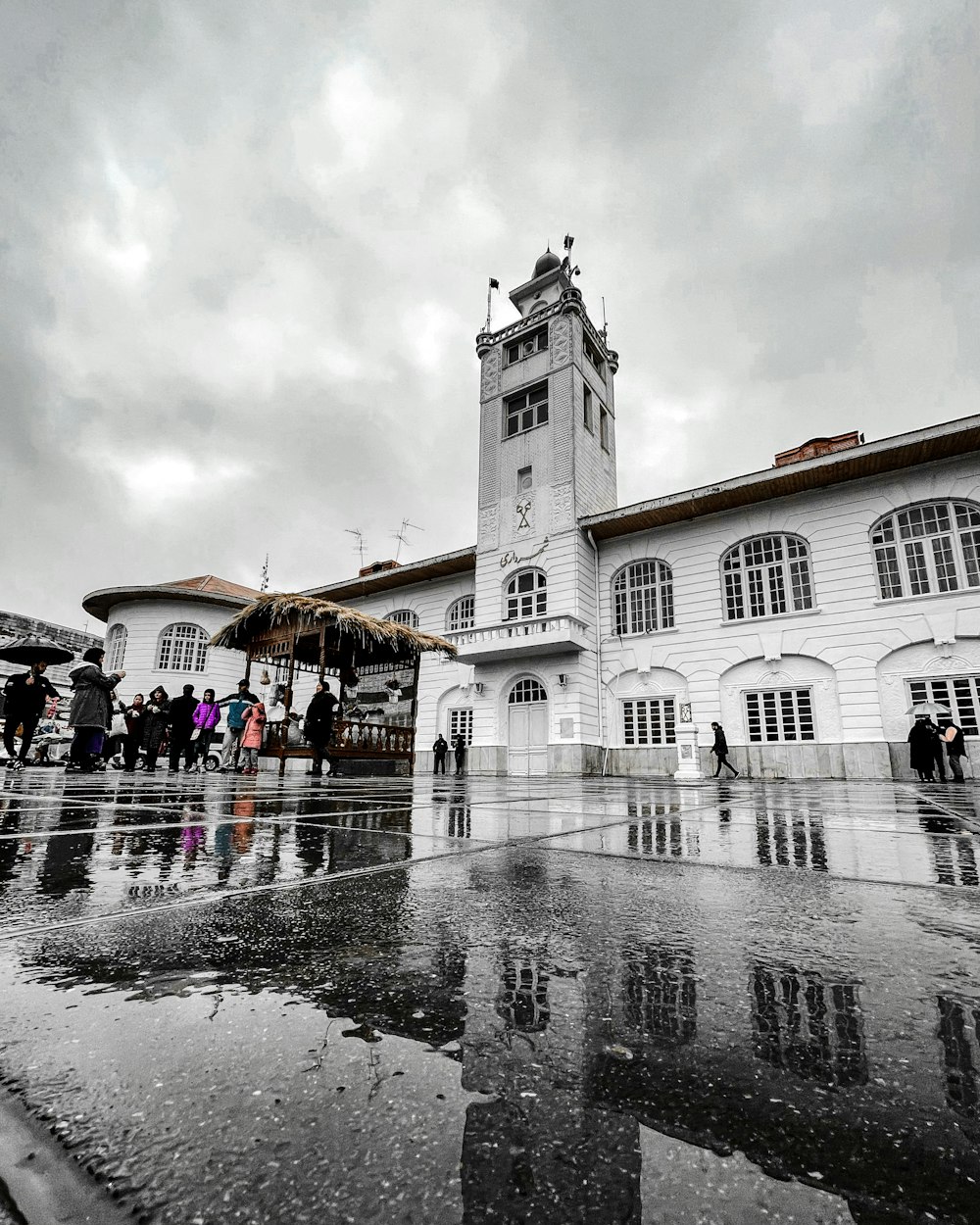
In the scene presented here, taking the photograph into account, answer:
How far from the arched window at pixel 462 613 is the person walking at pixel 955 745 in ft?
44.6

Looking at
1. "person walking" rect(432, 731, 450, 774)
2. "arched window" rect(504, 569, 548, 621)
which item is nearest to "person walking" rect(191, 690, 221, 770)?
"person walking" rect(432, 731, 450, 774)

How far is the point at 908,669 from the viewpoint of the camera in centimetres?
1370

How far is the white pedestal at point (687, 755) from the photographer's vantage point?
13.7 meters

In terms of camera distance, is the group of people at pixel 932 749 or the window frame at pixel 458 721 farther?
the window frame at pixel 458 721

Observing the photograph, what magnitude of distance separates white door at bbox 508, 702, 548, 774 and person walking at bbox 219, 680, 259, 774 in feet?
27.4

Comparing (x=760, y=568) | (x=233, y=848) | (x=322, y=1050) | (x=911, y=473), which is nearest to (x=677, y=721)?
(x=760, y=568)

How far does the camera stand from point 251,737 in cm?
1070

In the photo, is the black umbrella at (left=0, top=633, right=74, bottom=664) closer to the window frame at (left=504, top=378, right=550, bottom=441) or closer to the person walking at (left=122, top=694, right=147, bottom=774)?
the person walking at (left=122, top=694, right=147, bottom=774)

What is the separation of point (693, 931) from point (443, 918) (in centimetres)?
41

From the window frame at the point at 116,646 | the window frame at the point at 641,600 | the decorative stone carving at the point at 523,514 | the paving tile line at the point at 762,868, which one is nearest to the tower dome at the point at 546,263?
the decorative stone carving at the point at 523,514

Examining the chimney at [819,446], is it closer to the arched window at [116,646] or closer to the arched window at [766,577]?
the arched window at [766,577]

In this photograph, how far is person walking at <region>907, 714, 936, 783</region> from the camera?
1188cm

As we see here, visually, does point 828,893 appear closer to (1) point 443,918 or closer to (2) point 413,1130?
(1) point 443,918

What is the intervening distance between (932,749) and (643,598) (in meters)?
7.87
